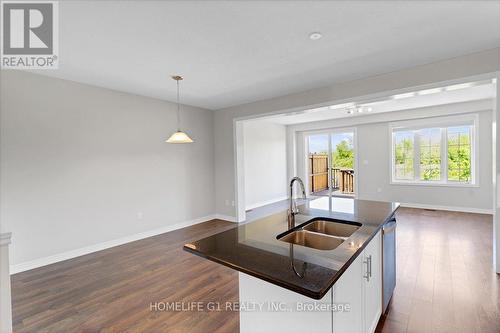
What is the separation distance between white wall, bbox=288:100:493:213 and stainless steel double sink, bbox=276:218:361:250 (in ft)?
18.6

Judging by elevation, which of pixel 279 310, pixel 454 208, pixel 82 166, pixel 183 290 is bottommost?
pixel 183 290

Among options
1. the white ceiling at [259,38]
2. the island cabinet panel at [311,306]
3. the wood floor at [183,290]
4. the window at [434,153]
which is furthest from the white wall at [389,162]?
the island cabinet panel at [311,306]

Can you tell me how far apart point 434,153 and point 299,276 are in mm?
6935

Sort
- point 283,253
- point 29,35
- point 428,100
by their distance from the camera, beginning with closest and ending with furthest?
1. point 283,253
2. point 29,35
3. point 428,100

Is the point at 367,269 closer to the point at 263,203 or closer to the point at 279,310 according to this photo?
the point at 279,310

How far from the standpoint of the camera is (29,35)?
7.43 ft

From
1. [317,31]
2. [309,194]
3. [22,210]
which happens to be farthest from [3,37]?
[309,194]

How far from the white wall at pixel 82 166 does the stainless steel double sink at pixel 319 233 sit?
3.41 metres

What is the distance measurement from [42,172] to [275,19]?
11.6 feet

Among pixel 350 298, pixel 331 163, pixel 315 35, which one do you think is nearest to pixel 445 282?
pixel 350 298

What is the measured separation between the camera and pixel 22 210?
9.87 ft

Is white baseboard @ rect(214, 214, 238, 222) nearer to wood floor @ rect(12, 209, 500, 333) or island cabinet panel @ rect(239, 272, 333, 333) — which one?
wood floor @ rect(12, 209, 500, 333)

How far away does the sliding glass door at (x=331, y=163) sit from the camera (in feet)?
Answer: 23.9

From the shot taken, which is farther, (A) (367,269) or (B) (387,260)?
(B) (387,260)
